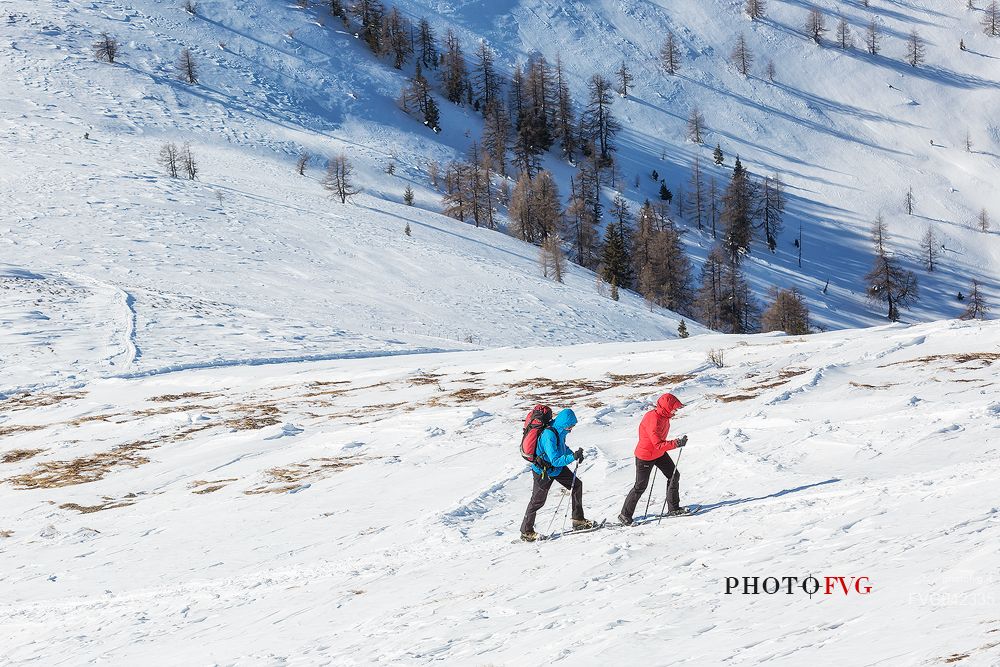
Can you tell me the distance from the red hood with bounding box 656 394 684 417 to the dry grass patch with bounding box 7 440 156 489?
1137 cm

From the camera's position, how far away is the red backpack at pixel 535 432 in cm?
1034

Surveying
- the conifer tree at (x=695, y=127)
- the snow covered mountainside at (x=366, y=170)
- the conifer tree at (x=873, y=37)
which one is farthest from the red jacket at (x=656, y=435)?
the conifer tree at (x=873, y=37)

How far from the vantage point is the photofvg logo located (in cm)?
715

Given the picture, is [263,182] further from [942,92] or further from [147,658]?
[942,92]

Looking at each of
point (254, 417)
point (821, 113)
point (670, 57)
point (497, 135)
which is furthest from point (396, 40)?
point (254, 417)

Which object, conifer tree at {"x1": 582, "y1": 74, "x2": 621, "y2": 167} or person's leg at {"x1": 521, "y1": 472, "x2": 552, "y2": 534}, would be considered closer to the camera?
person's leg at {"x1": 521, "y1": 472, "x2": 552, "y2": 534}

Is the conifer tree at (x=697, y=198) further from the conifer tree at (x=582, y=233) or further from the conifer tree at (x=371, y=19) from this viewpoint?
the conifer tree at (x=371, y=19)

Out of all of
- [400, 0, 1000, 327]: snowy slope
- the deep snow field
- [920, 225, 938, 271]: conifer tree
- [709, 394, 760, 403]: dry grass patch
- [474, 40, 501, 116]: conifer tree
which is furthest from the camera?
[474, 40, 501, 116]: conifer tree

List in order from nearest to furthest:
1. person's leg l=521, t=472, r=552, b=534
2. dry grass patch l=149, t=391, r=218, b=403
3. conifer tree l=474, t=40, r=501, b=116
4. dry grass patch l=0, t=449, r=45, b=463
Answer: person's leg l=521, t=472, r=552, b=534 → dry grass patch l=0, t=449, r=45, b=463 → dry grass patch l=149, t=391, r=218, b=403 → conifer tree l=474, t=40, r=501, b=116

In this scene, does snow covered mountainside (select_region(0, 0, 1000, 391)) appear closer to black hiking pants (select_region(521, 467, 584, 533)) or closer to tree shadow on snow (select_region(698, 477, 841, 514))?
black hiking pants (select_region(521, 467, 584, 533))

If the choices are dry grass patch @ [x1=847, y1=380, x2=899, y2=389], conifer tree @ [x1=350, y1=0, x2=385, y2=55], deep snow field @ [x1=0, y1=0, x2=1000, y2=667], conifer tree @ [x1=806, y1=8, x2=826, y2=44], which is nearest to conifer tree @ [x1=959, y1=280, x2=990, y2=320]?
deep snow field @ [x1=0, y1=0, x2=1000, y2=667]

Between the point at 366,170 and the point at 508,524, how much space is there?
76782mm

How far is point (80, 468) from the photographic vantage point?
17141 mm

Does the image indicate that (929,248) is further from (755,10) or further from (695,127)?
(755,10)
